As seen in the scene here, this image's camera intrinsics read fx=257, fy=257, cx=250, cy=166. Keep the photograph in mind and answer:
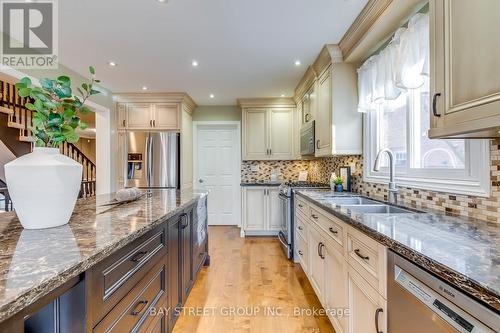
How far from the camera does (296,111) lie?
4609 millimetres

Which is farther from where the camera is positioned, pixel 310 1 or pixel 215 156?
pixel 215 156

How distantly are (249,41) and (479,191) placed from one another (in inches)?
84.9

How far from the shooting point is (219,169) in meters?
5.27

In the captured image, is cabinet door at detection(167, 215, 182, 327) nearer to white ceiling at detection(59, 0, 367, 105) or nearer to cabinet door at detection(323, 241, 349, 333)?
cabinet door at detection(323, 241, 349, 333)

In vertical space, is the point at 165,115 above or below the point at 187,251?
above

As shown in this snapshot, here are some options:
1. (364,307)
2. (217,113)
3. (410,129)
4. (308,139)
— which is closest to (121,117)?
(217,113)

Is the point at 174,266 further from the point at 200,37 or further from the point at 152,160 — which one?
the point at 152,160

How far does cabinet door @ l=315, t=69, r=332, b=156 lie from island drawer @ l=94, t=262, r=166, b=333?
2.04 metres

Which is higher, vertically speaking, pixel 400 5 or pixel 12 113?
pixel 400 5

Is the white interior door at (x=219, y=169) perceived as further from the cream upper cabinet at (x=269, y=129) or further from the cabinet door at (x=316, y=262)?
the cabinet door at (x=316, y=262)

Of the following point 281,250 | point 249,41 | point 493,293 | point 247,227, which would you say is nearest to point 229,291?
point 281,250

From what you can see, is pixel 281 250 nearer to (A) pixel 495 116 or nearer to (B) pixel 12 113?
(A) pixel 495 116

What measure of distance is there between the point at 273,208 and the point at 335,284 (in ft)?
8.83

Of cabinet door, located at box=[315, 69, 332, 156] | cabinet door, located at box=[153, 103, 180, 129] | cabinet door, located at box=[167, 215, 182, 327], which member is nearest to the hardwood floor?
cabinet door, located at box=[167, 215, 182, 327]
